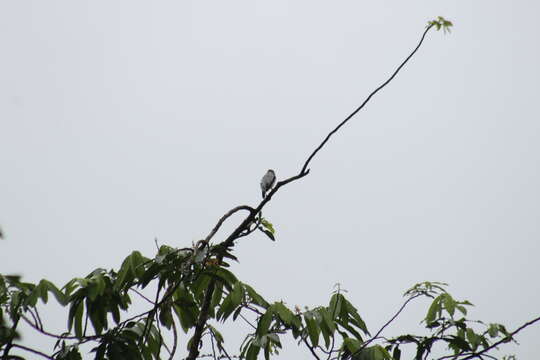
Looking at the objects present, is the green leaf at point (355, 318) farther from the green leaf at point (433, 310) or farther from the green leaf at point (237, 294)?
the green leaf at point (237, 294)

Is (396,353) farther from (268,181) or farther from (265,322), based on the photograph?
(268,181)

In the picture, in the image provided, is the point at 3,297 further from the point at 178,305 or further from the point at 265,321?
the point at 265,321

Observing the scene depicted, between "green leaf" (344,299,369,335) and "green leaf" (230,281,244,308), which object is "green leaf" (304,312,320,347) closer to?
"green leaf" (344,299,369,335)

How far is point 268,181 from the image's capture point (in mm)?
9352

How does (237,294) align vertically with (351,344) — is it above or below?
above

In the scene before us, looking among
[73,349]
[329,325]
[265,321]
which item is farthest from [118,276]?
[329,325]

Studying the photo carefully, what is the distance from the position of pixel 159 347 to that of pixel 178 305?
263 mm

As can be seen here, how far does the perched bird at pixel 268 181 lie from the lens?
9.23 metres

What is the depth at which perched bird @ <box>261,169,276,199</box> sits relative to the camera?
9227 mm

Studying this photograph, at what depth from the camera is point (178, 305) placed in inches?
112

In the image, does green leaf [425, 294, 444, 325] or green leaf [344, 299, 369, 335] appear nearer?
green leaf [344, 299, 369, 335]

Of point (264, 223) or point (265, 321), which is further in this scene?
point (264, 223)

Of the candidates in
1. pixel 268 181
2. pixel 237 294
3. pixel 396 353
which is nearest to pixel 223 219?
pixel 237 294

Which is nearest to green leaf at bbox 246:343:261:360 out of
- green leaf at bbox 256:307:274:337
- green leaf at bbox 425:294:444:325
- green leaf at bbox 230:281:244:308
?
green leaf at bbox 256:307:274:337
